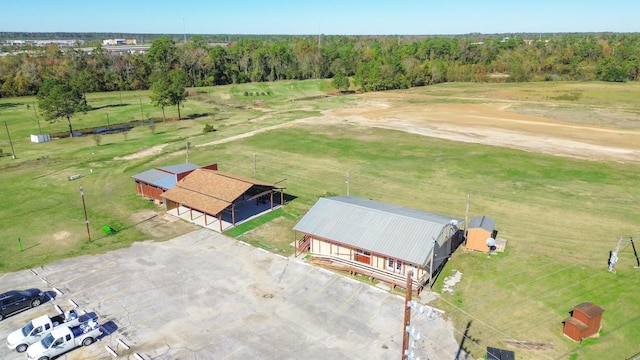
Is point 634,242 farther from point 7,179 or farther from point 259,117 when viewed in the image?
point 259,117

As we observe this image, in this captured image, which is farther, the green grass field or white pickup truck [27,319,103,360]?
the green grass field

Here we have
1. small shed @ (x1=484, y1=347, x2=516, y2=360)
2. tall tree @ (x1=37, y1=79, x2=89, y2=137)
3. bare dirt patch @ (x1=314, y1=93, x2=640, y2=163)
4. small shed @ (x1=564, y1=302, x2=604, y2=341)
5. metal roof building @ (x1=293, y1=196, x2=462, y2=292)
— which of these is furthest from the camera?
tall tree @ (x1=37, y1=79, x2=89, y2=137)

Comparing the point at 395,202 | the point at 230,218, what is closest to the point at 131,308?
the point at 230,218

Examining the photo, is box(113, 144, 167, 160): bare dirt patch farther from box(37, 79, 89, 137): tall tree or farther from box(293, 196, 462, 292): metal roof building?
box(293, 196, 462, 292): metal roof building

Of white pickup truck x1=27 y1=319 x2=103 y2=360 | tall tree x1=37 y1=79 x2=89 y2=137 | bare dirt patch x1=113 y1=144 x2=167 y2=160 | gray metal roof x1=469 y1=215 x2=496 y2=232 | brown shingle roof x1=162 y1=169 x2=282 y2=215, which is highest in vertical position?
tall tree x1=37 y1=79 x2=89 y2=137

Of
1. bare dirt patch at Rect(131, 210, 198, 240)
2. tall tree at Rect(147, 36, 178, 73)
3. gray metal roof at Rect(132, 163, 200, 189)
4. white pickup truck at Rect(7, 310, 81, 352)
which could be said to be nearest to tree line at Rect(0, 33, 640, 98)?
tall tree at Rect(147, 36, 178, 73)

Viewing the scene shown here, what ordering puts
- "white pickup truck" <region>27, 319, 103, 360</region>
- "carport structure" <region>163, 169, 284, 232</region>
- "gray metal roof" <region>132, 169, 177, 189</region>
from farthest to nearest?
"gray metal roof" <region>132, 169, 177, 189</region>
"carport structure" <region>163, 169, 284, 232</region>
"white pickup truck" <region>27, 319, 103, 360</region>

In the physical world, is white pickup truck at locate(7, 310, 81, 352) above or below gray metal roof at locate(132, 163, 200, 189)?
below
